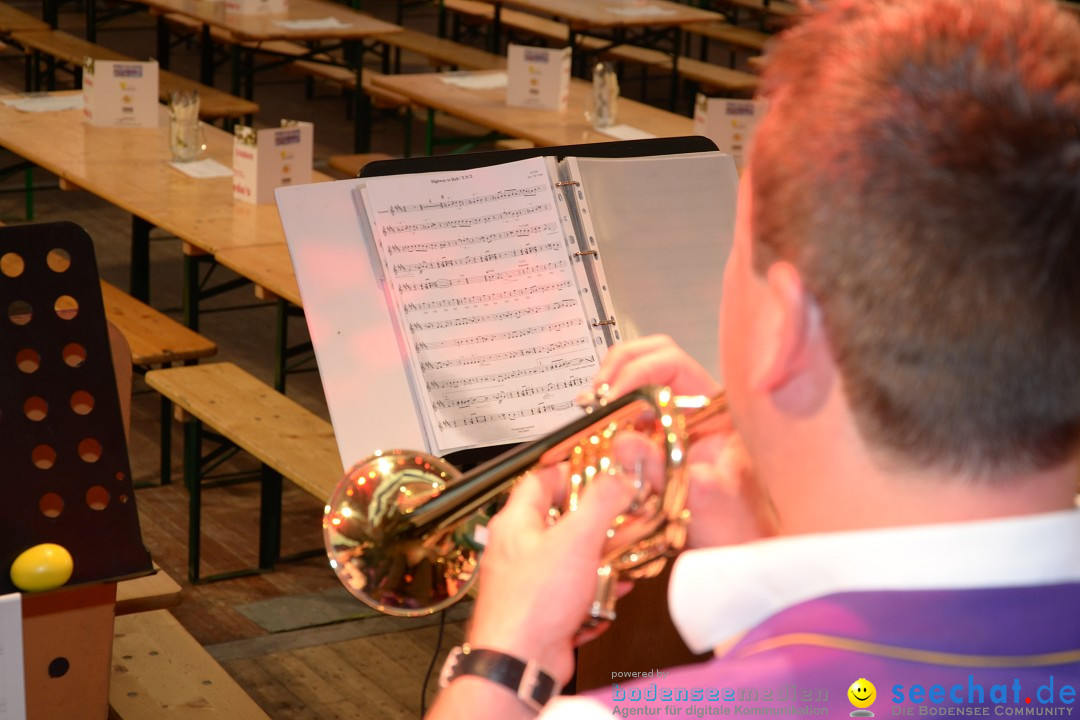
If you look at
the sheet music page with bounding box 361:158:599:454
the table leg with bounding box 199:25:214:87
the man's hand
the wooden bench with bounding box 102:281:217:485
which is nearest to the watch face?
the man's hand

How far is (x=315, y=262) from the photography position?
6.05 feet

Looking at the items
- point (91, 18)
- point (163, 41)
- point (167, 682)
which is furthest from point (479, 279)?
point (91, 18)

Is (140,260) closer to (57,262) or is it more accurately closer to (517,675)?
(57,262)

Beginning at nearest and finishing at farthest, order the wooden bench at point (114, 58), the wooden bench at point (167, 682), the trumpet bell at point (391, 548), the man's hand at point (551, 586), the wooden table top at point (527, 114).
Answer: the man's hand at point (551, 586), the trumpet bell at point (391, 548), the wooden bench at point (167, 682), the wooden table top at point (527, 114), the wooden bench at point (114, 58)

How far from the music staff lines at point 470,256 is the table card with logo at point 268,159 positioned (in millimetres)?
2006

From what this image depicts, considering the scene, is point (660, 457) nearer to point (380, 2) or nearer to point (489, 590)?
point (489, 590)

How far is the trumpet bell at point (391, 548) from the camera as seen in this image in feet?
A: 4.58

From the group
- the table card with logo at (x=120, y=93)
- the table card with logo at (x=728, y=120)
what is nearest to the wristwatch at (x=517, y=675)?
the table card with logo at (x=728, y=120)

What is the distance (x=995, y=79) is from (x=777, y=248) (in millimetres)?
163

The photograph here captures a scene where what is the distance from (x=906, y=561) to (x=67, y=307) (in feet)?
3.61

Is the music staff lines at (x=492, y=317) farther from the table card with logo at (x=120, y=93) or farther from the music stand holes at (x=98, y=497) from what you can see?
the table card with logo at (x=120, y=93)

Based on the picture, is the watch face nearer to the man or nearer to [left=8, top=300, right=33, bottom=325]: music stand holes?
the man

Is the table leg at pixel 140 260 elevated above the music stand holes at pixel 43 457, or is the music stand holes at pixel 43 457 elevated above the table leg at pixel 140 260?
the music stand holes at pixel 43 457

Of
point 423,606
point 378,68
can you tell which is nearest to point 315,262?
point 423,606
